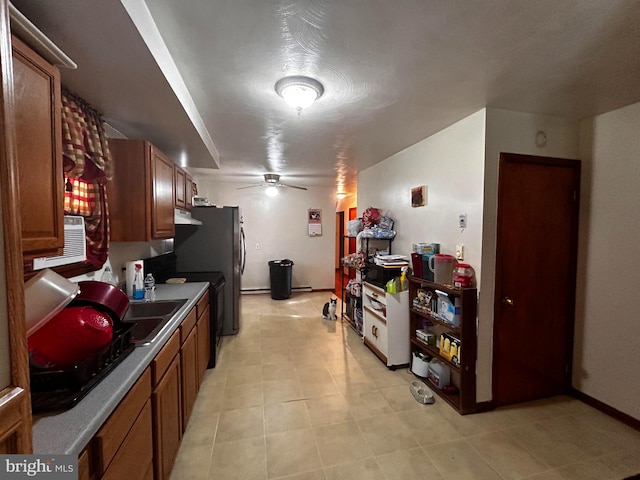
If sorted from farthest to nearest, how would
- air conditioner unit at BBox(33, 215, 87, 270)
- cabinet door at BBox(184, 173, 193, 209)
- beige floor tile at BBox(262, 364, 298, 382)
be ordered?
cabinet door at BBox(184, 173, 193, 209)
beige floor tile at BBox(262, 364, 298, 382)
air conditioner unit at BBox(33, 215, 87, 270)

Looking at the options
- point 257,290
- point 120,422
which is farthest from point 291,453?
point 257,290

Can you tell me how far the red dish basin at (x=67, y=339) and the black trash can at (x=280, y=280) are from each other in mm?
4298

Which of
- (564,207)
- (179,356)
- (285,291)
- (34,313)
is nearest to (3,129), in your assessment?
(34,313)

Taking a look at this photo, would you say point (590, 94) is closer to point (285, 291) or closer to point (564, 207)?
point (564, 207)

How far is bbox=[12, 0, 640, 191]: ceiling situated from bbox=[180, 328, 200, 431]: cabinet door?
1.59 metres

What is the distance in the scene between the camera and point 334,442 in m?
1.84

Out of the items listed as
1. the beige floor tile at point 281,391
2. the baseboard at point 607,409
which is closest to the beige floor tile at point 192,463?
the beige floor tile at point 281,391

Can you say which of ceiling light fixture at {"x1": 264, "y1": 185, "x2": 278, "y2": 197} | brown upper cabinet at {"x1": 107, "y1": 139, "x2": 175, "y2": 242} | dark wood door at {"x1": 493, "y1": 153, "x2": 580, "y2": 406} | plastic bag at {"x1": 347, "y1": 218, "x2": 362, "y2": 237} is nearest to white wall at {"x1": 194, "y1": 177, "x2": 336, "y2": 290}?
ceiling light fixture at {"x1": 264, "y1": 185, "x2": 278, "y2": 197}

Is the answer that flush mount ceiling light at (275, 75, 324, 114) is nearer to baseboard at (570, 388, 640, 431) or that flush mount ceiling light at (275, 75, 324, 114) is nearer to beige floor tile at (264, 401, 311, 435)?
beige floor tile at (264, 401, 311, 435)

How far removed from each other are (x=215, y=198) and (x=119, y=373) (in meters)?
4.74

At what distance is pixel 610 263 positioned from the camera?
2098 millimetres

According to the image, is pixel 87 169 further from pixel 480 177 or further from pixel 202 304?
pixel 480 177

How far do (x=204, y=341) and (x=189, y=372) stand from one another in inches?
21.3

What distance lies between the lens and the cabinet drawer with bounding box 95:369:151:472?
0.88 meters
